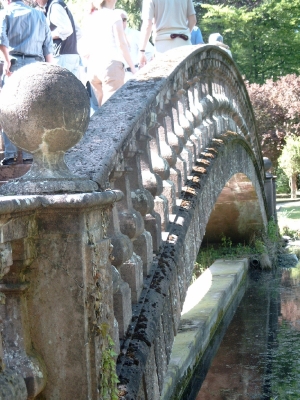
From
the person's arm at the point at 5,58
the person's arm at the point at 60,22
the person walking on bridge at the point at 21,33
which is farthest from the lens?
the person's arm at the point at 60,22

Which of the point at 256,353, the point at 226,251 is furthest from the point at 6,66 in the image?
the point at 226,251

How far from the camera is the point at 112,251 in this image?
334 cm

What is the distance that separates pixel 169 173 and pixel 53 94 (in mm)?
2226

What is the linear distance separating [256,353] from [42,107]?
491 centimetres

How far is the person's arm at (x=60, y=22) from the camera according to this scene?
6.70m

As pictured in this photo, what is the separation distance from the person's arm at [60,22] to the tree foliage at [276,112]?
16.8 meters

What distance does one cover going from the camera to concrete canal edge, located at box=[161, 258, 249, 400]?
5574 mm

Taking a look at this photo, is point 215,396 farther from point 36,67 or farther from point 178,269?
point 36,67

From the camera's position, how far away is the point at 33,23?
5.51 m

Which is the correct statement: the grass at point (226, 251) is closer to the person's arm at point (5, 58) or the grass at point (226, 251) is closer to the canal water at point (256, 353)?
Answer: the canal water at point (256, 353)

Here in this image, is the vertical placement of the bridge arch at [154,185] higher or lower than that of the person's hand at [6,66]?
lower

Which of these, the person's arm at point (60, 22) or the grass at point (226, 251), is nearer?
the person's arm at point (60, 22)

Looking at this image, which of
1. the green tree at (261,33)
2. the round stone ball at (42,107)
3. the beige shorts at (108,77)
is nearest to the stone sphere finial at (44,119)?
the round stone ball at (42,107)

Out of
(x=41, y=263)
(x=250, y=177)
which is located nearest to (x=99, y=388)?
(x=41, y=263)
